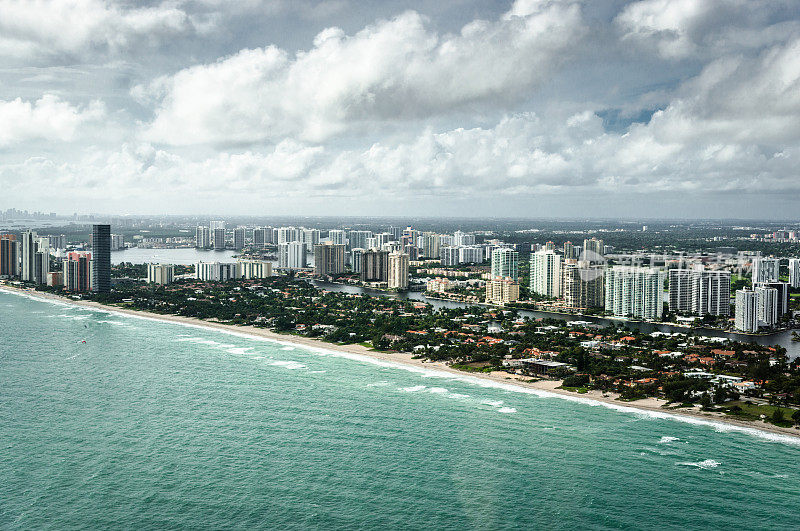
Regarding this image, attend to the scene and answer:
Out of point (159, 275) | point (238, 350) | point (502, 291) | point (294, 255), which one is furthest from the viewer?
point (294, 255)

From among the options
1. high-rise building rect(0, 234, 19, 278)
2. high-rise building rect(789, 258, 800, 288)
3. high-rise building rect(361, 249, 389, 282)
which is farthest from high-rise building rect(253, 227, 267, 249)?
high-rise building rect(789, 258, 800, 288)

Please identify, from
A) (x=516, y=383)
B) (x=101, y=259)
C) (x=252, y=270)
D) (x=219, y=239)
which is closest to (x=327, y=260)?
(x=252, y=270)

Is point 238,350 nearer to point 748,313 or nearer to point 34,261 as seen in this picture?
point 748,313

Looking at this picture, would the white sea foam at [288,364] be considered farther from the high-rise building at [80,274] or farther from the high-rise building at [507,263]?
the high-rise building at [507,263]

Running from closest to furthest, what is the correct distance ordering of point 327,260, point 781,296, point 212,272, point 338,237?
point 781,296
point 212,272
point 327,260
point 338,237

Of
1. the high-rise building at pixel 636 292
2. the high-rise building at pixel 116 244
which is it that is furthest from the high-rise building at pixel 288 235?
the high-rise building at pixel 636 292

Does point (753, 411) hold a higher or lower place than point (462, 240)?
lower

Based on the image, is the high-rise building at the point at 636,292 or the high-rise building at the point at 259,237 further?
the high-rise building at the point at 259,237
